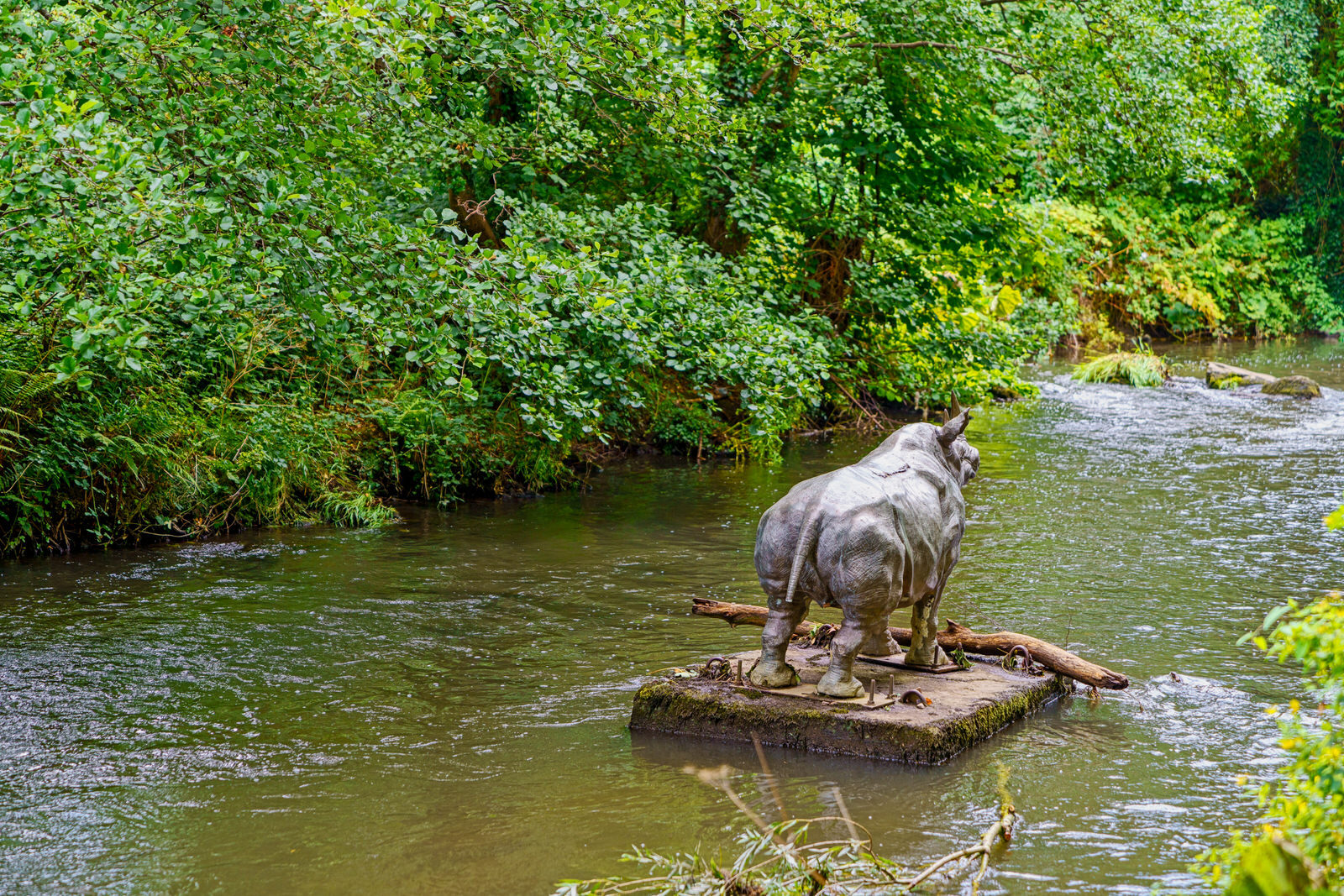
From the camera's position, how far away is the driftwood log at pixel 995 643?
7.20 meters

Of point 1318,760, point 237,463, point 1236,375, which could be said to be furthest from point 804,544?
point 1236,375

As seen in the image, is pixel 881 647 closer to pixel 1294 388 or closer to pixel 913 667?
pixel 913 667

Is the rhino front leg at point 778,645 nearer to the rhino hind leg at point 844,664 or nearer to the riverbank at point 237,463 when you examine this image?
the rhino hind leg at point 844,664

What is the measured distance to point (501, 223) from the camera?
14.9 m

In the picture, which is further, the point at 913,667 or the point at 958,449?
the point at 958,449

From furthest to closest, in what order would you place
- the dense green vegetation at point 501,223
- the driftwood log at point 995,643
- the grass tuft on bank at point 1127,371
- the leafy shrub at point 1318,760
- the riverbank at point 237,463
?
the grass tuft on bank at point 1127,371, the riverbank at point 237,463, the dense green vegetation at point 501,223, the driftwood log at point 995,643, the leafy shrub at point 1318,760

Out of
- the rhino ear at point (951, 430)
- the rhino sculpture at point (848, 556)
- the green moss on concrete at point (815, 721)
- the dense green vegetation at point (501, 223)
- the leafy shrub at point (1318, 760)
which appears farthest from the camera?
the dense green vegetation at point (501, 223)

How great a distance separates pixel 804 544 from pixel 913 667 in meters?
1.33

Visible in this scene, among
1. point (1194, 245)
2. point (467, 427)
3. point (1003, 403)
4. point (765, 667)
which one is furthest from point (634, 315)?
point (1194, 245)

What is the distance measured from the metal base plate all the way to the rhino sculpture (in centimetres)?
34

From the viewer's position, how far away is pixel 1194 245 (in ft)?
126

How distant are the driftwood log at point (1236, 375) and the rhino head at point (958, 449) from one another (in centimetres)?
1874

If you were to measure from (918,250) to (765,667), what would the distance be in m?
12.5

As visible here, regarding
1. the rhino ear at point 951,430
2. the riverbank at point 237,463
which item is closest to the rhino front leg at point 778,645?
the rhino ear at point 951,430
